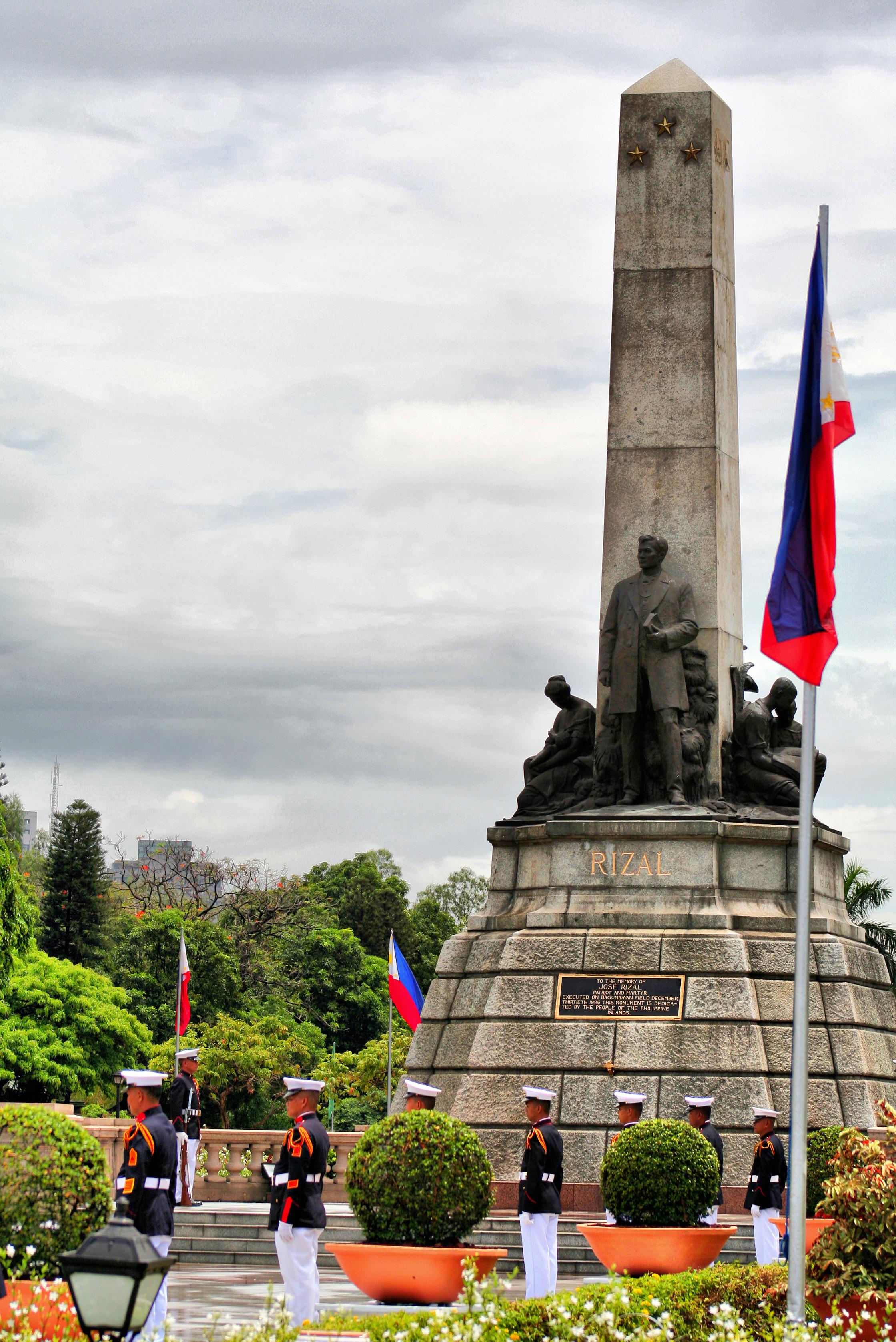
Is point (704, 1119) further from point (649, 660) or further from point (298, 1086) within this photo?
point (649, 660)

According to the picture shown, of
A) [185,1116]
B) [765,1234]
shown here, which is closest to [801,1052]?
[765,1234]

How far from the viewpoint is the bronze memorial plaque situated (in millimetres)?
18203

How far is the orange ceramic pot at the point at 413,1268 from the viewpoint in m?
11.2

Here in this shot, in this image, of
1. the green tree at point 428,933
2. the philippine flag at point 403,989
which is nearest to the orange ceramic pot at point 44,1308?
the philippine flag at point 403,989

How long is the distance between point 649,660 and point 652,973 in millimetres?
3556

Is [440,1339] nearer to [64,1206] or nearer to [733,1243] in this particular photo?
[64,1206]

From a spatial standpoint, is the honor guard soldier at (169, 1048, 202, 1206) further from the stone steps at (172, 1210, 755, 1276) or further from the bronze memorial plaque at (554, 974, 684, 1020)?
the bronze memorial plaque at (554, 974, 684, 1020)

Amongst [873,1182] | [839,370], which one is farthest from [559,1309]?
[839,370]

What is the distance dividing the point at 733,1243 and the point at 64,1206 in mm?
8421

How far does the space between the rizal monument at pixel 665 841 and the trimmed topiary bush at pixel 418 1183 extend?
6078 millimetres

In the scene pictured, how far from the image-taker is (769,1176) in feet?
49.9

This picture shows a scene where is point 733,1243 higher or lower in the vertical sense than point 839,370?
lower

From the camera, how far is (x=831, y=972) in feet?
60.9

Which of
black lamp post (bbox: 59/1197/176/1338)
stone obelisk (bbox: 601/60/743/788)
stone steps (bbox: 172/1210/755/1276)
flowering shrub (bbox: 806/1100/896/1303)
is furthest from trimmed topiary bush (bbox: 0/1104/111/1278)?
stone obelisk (bbox: 601/60/743/788)
